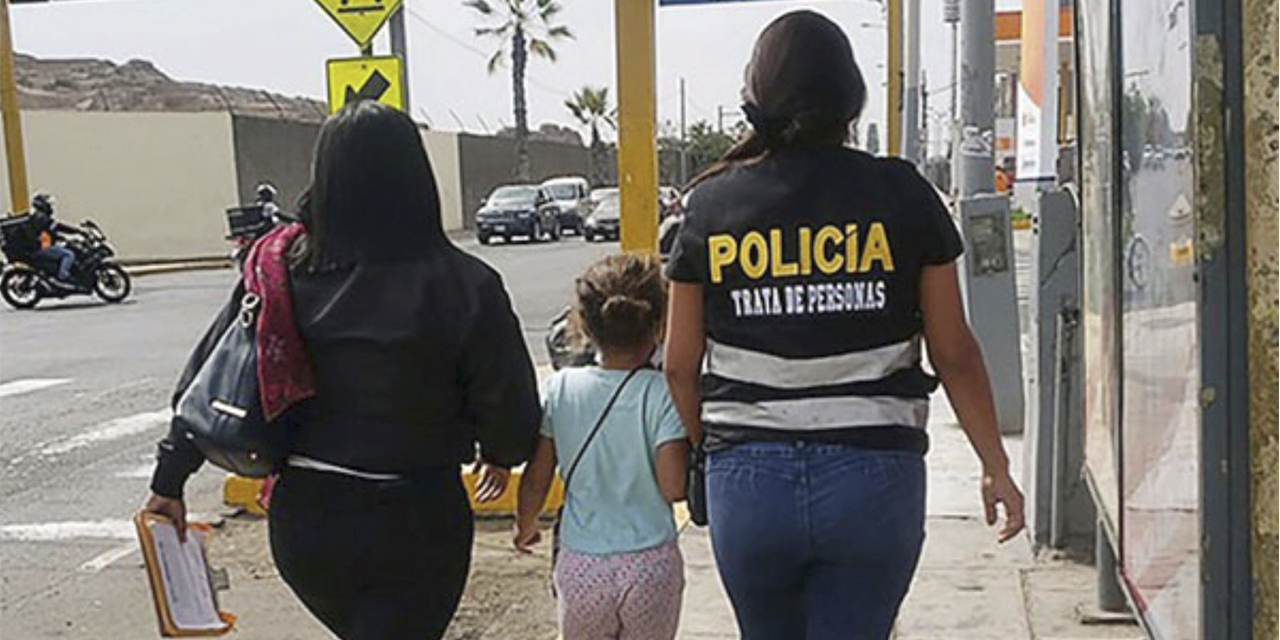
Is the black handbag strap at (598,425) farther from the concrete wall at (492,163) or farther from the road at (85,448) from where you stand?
the concrete wall at (492,163)

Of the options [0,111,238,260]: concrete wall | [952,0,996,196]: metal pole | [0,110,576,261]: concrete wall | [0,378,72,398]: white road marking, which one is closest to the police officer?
[952,0,996,196]: metal pole

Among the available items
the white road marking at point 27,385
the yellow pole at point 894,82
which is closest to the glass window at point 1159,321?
the white road marking at point 27,385

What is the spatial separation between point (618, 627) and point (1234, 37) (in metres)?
1.81

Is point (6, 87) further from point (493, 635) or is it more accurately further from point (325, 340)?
point (325, 340)

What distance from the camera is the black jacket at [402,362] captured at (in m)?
2.78

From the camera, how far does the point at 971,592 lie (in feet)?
16.4

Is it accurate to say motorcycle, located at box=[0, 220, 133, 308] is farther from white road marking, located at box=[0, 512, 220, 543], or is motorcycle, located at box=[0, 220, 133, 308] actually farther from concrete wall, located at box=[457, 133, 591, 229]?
concrete wall, located at box=[457, 133, 591, 229]

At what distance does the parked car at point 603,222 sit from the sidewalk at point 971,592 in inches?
1081

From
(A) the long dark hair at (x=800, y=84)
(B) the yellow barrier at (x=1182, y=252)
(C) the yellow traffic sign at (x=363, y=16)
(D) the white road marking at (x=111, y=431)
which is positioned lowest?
(D) the white road marking at (x=111, y=431)

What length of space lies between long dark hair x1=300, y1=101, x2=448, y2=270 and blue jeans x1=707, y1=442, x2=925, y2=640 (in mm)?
799

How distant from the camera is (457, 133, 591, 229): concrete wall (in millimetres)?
45094

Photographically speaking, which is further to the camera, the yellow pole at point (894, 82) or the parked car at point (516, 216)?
the parked car at point (516, 216)

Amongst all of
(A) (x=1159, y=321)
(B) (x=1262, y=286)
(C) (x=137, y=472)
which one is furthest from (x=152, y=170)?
(B) (x=1262, y=286)

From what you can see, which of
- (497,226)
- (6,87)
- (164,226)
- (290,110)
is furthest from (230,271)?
(290,110)
